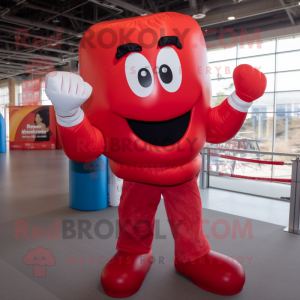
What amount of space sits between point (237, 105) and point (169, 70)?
0.50 meters

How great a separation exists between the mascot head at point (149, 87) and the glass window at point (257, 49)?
311 inches

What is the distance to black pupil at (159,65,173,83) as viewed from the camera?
5.78ft

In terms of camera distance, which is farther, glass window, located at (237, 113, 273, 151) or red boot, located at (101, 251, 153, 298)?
glass window, located at (237, 113, 273, 151)

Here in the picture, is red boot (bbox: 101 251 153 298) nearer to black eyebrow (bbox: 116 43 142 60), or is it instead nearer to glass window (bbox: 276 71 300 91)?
black eyebrow (bbox: 116 43 142 60)

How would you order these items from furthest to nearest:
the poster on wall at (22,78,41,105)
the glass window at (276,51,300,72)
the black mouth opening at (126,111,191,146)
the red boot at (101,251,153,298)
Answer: the poster on wall at (22,78,41,105) < the glass window at (276,51,300,72) < the red boot at (101,251,153,298) < the black mouth opening at (126,111,191,146)

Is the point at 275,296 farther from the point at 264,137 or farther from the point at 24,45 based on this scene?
the point at 24,45

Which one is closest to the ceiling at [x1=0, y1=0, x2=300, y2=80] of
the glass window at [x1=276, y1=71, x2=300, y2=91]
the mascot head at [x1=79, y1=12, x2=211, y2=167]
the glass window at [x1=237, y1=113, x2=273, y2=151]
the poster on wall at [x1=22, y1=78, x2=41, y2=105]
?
the glass window at [x1=276, y1=71, x2=300, y2=91]

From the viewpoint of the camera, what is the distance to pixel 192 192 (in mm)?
2219

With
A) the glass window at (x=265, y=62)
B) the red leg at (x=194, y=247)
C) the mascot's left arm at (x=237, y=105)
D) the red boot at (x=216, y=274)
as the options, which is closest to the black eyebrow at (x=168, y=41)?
the mascot's left arm at (x=237, y=105)

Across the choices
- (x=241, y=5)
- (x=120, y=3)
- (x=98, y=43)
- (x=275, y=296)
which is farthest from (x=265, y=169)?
(x=98, y=43)

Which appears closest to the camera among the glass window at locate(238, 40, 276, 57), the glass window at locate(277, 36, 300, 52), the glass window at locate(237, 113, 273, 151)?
the glass window at locate(277, 36, 300, 52)

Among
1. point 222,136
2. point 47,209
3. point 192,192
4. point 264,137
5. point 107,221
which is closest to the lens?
point 222,136

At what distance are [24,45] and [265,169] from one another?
9.95 metres

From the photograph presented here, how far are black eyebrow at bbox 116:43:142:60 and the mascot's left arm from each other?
633 millimetres
